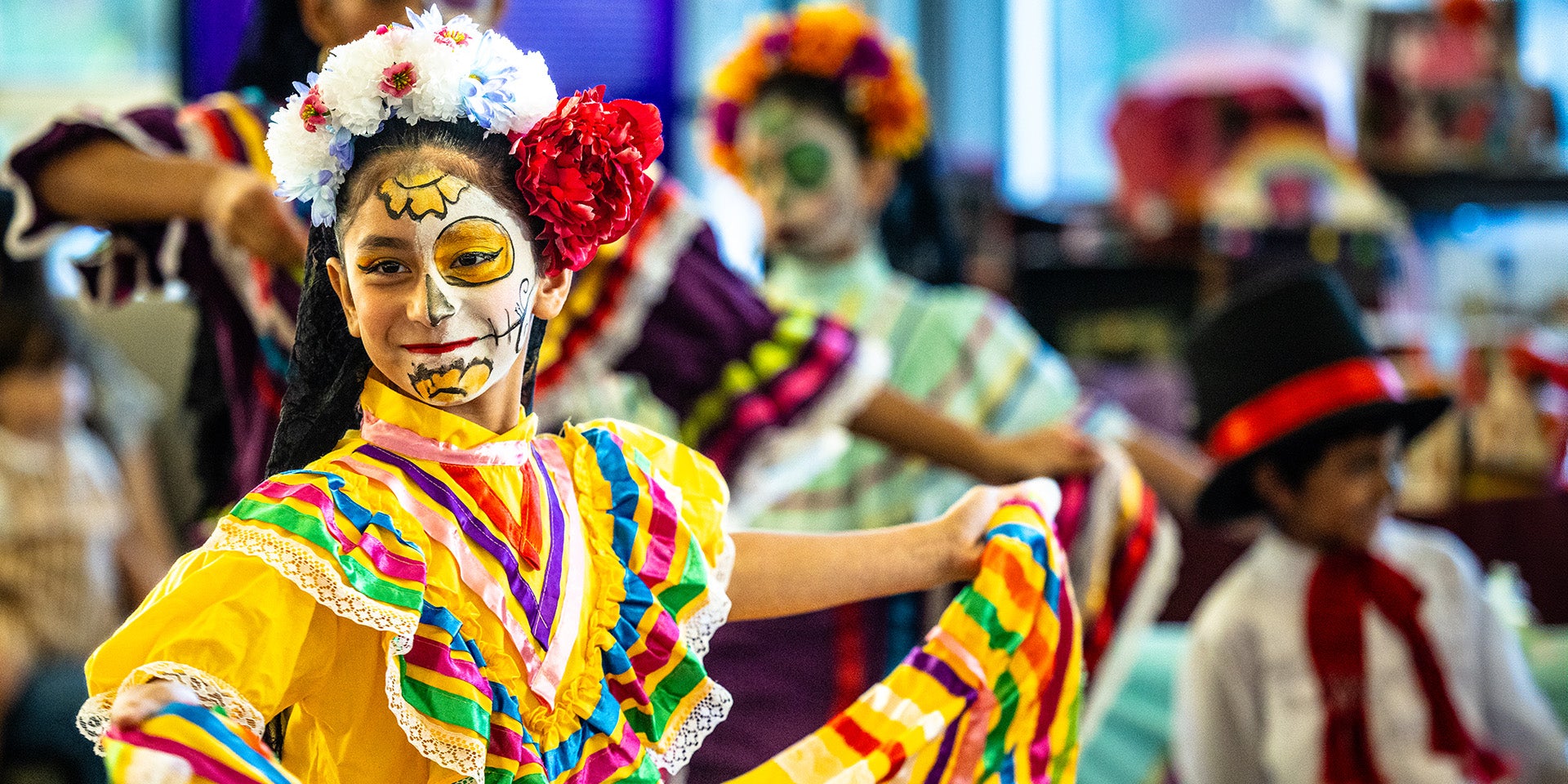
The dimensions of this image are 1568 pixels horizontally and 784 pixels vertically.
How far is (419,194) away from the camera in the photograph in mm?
885

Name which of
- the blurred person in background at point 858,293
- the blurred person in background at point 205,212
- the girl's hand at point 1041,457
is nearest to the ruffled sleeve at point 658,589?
the blurred person in background at point 205,212

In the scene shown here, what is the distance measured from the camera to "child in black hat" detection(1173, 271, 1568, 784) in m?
1.96

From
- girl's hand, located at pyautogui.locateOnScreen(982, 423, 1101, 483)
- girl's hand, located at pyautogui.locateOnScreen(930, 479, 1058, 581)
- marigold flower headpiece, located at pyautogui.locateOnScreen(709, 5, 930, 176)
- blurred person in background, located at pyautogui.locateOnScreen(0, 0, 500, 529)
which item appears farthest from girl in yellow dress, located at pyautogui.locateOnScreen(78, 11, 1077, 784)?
marigold flower headpiece, located at pyautogui.locateOnScreen(709, 5, 930, 176)

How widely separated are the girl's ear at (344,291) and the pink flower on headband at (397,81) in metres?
0.10

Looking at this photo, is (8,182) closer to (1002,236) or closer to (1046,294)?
(1046,294)

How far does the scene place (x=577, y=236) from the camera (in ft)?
3.09

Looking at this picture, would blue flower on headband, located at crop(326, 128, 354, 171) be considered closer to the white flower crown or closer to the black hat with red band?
the white flower crown

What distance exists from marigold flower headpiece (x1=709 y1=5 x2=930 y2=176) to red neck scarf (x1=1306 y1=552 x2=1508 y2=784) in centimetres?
80

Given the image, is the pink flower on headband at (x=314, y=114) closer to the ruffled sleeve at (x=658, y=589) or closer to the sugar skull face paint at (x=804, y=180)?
the ruffled sleeve at (x=658, y=589)

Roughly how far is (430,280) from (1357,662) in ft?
4.75

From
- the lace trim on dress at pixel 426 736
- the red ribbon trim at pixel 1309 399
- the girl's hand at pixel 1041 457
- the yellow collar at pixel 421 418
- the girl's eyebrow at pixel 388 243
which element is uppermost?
the girl's eyebrow at pixel 388 243

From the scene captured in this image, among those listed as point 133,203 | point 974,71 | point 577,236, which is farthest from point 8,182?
point 974,71

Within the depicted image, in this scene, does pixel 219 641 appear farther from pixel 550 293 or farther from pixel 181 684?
pixel 550 293

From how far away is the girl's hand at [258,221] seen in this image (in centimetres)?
121
